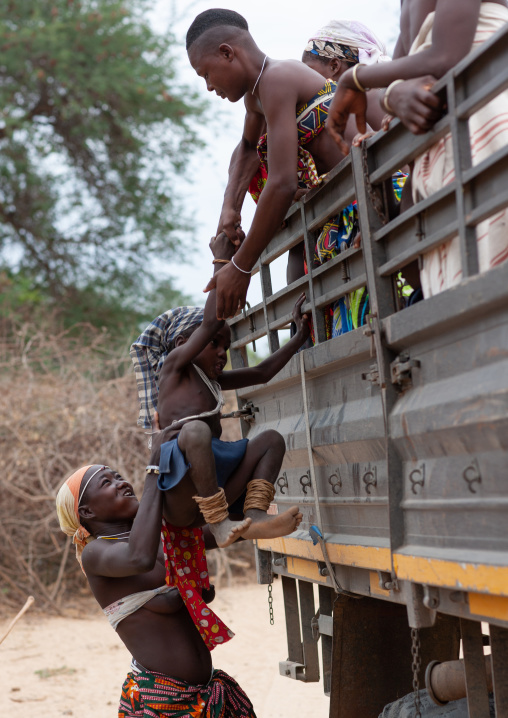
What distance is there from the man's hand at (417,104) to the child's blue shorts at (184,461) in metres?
1.30

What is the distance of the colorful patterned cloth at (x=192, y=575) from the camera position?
3.09 meters

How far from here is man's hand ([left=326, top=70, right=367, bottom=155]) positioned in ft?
7.80

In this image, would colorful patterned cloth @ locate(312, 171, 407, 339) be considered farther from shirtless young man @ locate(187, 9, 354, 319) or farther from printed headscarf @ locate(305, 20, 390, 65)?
printed headscarf @ locate(305, 20, 390, 65)

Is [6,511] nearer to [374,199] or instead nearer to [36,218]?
[374,199]

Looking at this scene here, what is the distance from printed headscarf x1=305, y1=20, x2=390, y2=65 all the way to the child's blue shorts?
176cm

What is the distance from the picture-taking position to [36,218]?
16312mm

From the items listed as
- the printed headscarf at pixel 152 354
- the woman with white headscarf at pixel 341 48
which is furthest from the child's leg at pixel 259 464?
the woman with white headscarf at pixel 341 48

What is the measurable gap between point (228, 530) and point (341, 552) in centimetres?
37

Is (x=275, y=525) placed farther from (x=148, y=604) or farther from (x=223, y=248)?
(x=223, y=248)

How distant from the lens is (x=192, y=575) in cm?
327

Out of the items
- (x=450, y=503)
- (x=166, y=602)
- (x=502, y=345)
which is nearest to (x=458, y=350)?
(x=502, y=345)

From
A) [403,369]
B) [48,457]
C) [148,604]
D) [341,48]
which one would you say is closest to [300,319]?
[403,369]

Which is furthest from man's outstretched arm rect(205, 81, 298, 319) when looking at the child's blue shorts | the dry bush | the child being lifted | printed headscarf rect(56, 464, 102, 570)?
the dry bush

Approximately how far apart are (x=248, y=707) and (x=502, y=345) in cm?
211
